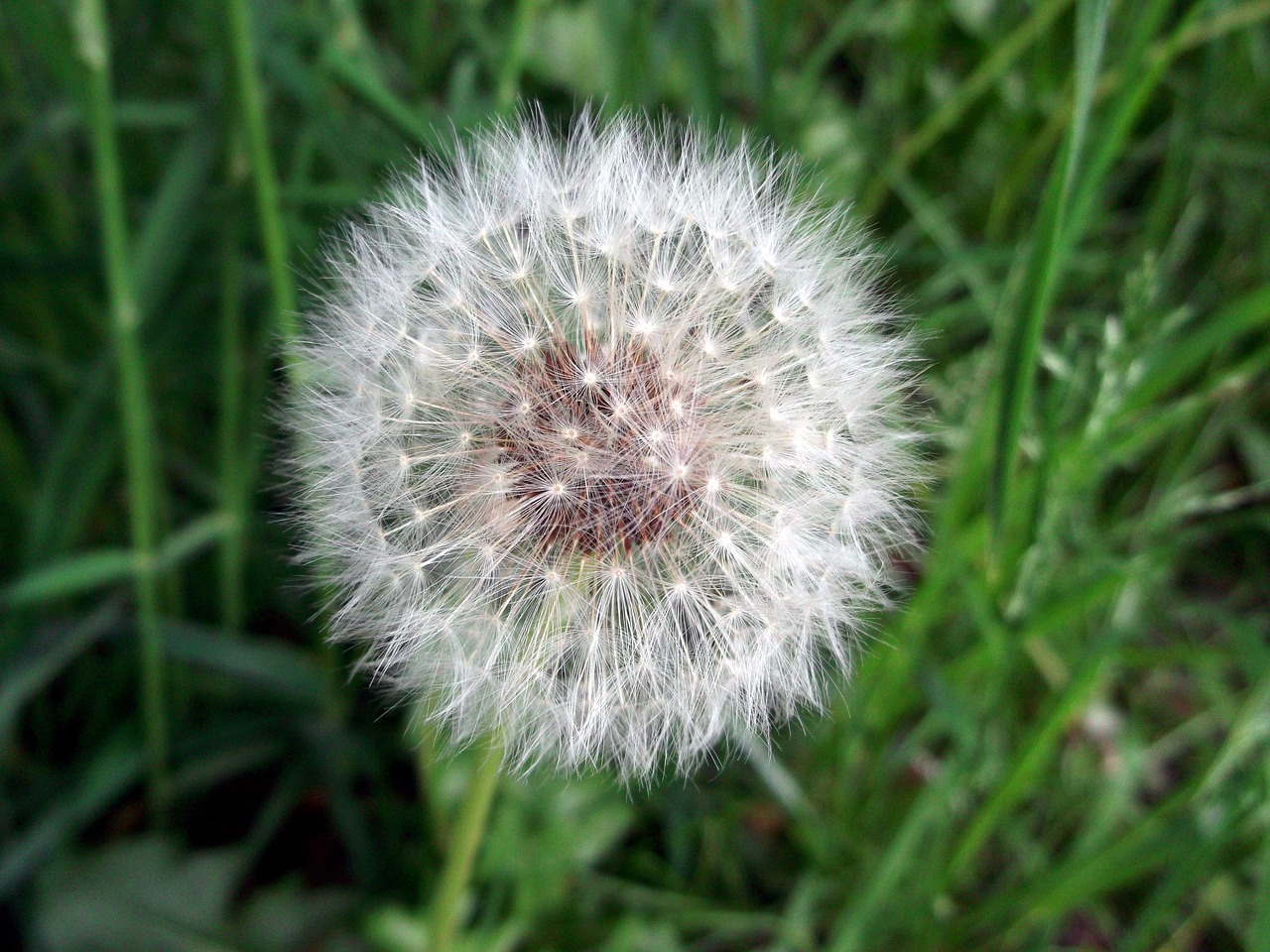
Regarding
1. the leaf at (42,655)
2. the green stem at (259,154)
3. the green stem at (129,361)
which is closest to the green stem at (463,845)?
the green stem at (259,154)

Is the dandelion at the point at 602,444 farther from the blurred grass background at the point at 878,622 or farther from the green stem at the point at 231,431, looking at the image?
the green stem at the point at 231,431

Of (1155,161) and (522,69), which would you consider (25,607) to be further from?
(1155,161)

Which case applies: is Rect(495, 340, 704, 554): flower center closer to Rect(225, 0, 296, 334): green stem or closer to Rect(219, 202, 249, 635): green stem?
Rect(225, 0, 296, 334): green stem

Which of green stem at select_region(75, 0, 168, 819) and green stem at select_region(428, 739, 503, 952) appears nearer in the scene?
green stem at select_region(428, 739, 503, 952)

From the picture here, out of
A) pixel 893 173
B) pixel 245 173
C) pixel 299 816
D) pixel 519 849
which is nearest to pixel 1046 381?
pixel 893 173

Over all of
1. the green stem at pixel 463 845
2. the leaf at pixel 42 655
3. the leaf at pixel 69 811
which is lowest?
the green stem at pixel 463 845

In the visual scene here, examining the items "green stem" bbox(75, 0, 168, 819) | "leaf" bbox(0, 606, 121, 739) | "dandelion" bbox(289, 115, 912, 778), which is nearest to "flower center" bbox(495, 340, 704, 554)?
"dandelion" bbox(289, 115, 912, 778)
